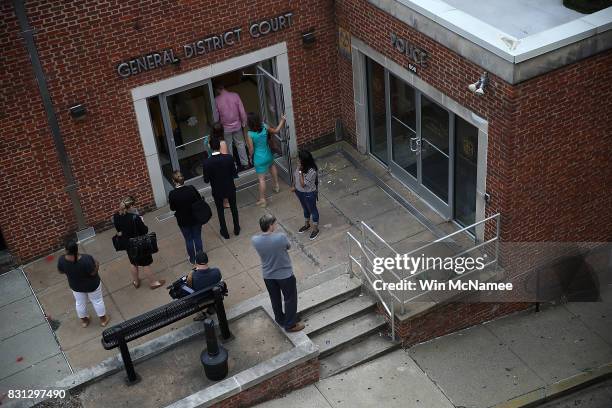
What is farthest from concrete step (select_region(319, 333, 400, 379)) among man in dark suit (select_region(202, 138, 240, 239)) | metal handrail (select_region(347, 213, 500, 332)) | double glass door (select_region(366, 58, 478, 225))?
man in dark suit (select_region(202, 138, 240, 239))

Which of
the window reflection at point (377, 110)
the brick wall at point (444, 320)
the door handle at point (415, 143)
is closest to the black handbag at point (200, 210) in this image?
the brick wall at point (444, 320)

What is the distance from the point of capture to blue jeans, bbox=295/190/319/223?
12.8m

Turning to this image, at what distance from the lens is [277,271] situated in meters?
10.8

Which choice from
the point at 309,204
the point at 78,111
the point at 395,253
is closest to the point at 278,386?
the point at 395,253

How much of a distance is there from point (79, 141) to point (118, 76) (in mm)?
1144

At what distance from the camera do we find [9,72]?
12.0 m

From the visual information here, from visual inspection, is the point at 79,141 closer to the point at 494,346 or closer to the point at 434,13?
the point at 434,13

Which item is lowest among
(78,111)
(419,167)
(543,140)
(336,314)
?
(336,314)

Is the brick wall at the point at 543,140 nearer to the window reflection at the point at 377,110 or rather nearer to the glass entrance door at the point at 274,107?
the window reflection at the point at 377,110

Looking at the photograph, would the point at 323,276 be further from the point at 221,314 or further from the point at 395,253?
the point at 221,314

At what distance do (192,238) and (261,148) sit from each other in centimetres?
195

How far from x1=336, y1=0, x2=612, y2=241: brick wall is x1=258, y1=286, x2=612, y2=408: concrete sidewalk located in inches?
53.1

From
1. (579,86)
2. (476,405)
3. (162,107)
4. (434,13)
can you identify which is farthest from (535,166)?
(162,107)

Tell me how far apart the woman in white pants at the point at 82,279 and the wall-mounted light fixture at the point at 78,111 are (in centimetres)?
218
